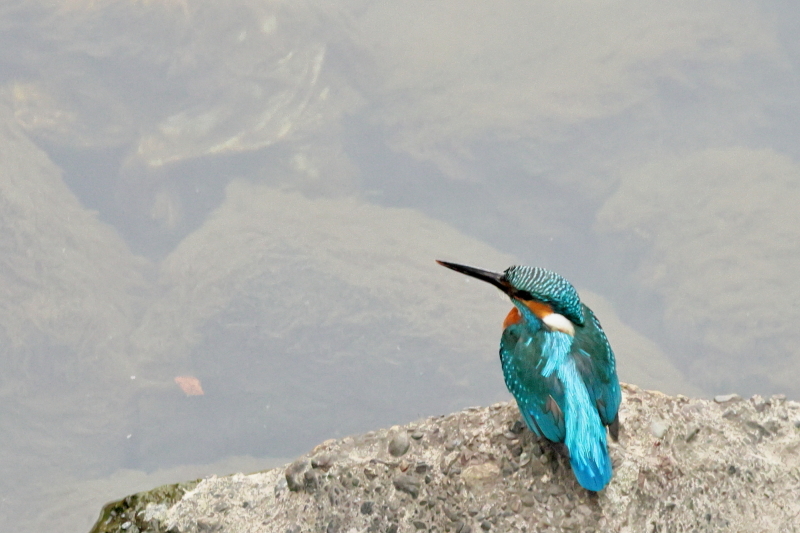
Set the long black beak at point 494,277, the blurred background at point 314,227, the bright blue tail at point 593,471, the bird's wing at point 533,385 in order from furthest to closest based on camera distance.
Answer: the blurred background at point 314,227
the long black beak at point 494,277
the bird's wing at point 533,385
the bright blue tail at point 593,471

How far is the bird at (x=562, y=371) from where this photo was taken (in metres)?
2.00

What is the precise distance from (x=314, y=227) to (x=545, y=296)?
13.3 feet

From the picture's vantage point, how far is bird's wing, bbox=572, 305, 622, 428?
2131 millimetres

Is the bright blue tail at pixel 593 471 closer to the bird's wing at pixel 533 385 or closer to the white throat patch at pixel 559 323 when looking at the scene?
the bird's wing at pixel 533 385

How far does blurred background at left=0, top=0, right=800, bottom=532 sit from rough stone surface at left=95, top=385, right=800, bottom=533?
275 cm

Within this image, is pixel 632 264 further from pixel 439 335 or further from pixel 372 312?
pixel 372 312

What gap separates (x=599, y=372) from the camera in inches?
85.4

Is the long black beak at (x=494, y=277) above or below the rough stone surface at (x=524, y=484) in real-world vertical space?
above

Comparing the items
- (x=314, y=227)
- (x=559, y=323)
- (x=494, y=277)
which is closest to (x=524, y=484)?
(x=559, y=323)

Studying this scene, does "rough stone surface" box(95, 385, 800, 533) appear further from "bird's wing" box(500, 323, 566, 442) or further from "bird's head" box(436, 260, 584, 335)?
"bird's head" box(436, 260, 584, 335)

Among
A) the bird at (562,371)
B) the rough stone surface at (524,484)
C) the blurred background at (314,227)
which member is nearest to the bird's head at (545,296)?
the bird at (562,371)

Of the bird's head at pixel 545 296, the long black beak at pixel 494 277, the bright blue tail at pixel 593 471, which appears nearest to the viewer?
the bright blue tail at pixel 593 471

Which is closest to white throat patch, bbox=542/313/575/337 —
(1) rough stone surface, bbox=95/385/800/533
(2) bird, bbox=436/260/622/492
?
(2) bird, bbox=436/260/622/492

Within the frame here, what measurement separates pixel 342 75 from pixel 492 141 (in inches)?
63.9
